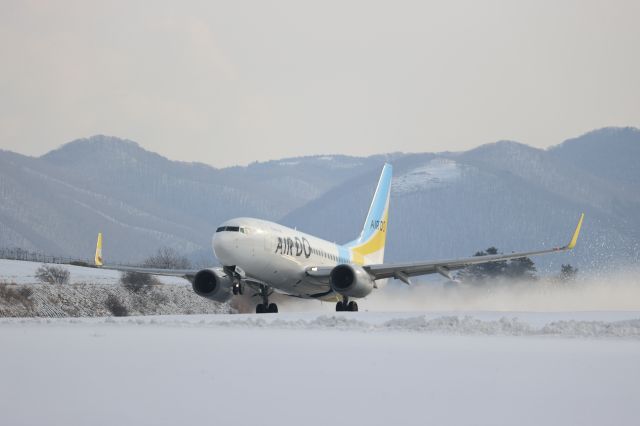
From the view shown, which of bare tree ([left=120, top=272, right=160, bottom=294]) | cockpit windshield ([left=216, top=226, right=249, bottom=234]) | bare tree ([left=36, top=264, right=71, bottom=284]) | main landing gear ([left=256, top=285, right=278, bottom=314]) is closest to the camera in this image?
cockpit windshield ([left=216, top=226, right=249, bottom=234])

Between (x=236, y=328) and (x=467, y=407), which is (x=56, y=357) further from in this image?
(x=236, y=328)

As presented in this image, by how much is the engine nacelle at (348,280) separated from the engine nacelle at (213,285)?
4.18 metres

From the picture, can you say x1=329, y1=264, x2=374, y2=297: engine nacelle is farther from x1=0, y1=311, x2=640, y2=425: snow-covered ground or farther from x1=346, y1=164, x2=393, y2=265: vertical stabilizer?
x1=0, y1=311, x2=640, y2=425: snow-covered ground

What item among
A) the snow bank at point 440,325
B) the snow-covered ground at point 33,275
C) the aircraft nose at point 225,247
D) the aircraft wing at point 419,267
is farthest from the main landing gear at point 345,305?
the snow-covered ground at point 33,275

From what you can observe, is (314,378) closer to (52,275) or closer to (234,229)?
(234,229)

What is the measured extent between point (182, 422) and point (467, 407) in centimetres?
339

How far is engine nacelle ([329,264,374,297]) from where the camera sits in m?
38.8

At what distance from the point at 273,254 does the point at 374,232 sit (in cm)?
1679

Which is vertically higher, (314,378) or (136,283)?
(136,283)

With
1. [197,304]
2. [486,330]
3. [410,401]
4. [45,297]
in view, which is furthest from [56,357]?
[197,304]

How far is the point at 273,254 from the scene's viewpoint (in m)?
37.5

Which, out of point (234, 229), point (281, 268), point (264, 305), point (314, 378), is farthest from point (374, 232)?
point (314, 378)

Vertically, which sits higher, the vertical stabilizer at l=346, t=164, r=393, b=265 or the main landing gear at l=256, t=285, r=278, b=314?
the vertical stabilizer at l=346, t=164, r=393, b=265

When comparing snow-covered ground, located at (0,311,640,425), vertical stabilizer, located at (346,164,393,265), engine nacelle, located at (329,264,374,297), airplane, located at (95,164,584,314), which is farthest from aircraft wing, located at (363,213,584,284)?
snow-covered ground, located at (0,311,640,425)
